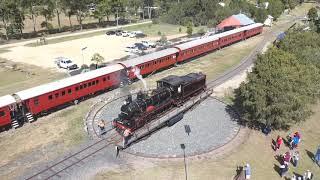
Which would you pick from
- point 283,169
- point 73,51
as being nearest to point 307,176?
point 283,169

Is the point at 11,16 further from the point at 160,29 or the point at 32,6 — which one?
the point at 160,29

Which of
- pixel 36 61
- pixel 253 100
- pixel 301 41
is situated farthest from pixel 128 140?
pixel 36 61

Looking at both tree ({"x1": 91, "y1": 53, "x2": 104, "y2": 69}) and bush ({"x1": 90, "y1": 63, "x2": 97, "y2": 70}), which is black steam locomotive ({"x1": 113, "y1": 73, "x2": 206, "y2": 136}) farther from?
bush ({"x1": 90, "y1": 63, "x2": 97, "y2": 70})

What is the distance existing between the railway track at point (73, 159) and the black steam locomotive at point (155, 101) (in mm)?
1182

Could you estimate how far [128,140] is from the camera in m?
26.1

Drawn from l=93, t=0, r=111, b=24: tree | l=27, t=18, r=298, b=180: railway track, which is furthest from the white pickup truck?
l=93, t=0, r=111, b=24: tree

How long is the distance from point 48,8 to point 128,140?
70.5 metres

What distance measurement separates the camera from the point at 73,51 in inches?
2494

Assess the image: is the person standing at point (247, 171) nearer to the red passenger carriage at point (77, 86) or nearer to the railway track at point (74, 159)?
the railway track at point (74, 159)

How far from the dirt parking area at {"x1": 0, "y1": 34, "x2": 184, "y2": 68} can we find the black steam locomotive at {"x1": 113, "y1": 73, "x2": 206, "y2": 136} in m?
25.7

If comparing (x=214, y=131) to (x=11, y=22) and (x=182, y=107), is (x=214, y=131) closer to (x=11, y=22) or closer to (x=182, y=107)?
(x=182, y=107)

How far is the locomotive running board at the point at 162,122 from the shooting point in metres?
26.3

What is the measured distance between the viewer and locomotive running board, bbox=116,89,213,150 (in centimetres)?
2627

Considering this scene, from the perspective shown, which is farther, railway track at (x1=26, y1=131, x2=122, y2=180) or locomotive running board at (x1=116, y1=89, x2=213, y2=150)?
locomotive running board at (x1=116, y1=89, x2=213, y2=150)
